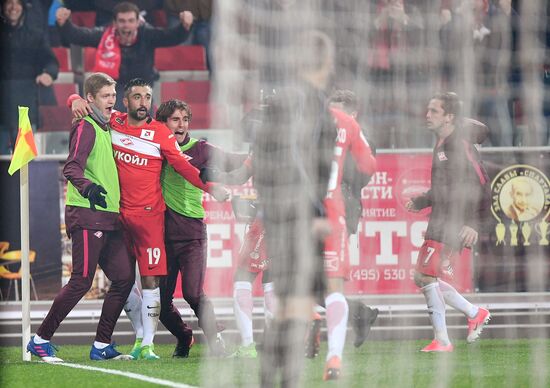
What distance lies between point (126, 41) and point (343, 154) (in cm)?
684

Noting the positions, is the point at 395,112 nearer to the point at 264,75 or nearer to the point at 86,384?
the point at 264,75

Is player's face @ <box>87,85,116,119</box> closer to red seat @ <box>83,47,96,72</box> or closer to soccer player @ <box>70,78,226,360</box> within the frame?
soccer player @ <box>70,78,226,360</box>

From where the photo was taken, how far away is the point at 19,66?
13617mm

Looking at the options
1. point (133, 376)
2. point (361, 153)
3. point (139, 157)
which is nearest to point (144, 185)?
point (139, 157)

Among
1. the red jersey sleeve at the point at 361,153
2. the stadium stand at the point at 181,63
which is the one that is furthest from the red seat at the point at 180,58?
the red jersey sleeve at the point at 361,153

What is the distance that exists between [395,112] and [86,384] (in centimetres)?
280

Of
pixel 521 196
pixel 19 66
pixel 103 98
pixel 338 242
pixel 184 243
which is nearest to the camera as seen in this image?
pixel 338 242

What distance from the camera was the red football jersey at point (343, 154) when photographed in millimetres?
6855

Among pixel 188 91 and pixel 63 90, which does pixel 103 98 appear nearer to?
pixel 188 91

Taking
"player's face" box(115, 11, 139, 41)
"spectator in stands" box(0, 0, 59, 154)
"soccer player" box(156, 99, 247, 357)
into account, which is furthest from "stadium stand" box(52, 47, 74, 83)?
"soccer player" box(156, 99, 247, 357)

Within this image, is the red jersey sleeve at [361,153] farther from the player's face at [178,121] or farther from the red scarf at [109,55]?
the red scarf at [109,55]

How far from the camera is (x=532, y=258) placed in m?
11.3

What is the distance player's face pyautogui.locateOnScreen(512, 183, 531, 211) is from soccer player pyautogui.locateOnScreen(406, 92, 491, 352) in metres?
2.14

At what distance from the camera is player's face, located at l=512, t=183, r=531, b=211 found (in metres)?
11.3
